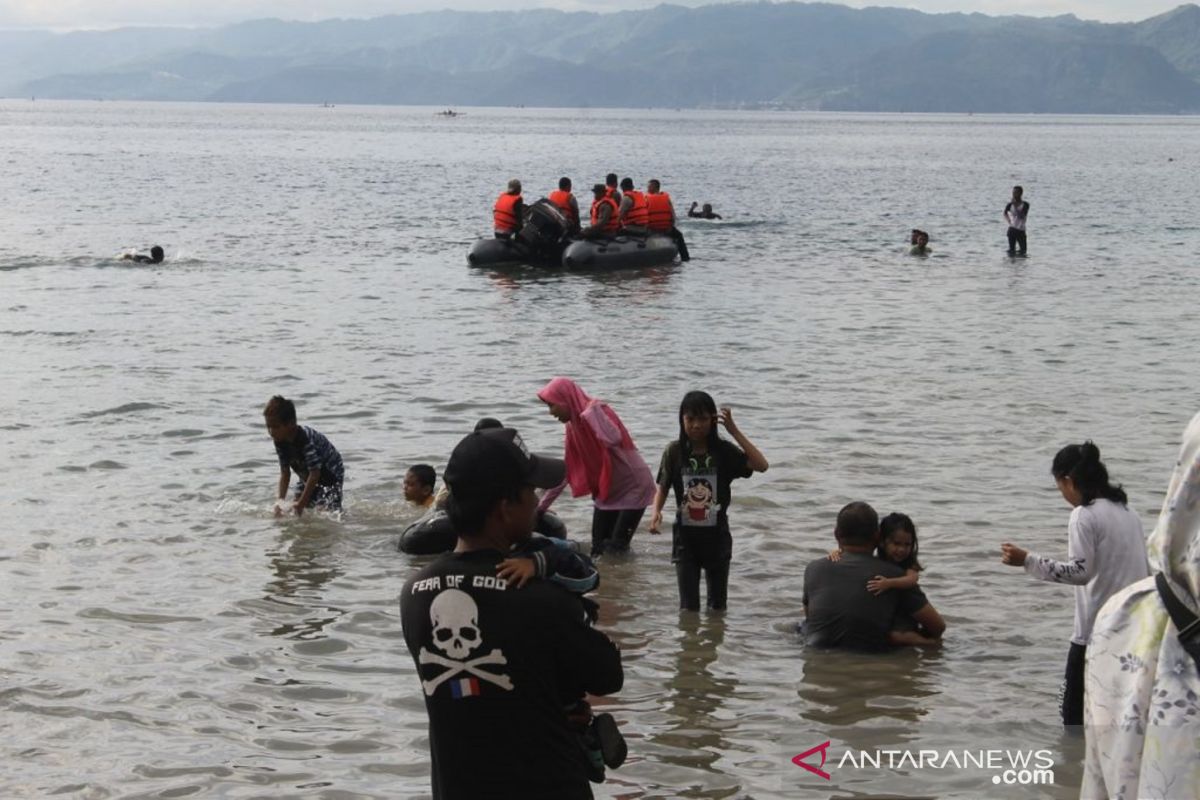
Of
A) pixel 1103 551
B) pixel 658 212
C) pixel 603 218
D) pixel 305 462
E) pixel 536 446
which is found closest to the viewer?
pixel 1103 551

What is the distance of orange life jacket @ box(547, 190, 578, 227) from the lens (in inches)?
1157

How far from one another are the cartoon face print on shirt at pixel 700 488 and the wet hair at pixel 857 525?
0.70 meters

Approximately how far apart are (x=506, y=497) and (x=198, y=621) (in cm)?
586

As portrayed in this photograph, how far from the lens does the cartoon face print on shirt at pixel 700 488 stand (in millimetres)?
8203

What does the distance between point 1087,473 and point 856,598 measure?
77.1 inches

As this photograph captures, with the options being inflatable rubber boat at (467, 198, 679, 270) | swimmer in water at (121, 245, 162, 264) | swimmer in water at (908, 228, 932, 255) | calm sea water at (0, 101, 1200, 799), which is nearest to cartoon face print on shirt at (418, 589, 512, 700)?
calm sea water at (0, 101, 1200, 799)

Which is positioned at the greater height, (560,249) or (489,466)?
(489,466)

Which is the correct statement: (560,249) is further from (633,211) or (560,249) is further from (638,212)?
(638,212)

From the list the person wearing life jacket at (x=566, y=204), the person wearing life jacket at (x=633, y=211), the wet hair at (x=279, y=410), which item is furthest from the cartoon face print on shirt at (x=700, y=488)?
the person wearing life jacket at (x=633, y=211)

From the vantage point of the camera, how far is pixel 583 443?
31.4 ft

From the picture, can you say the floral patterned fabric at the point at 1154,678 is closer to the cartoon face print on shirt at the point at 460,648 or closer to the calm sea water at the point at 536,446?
the cartoon face print on shirt at the point at 460,648

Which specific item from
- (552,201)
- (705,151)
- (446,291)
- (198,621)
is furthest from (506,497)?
(705,151)

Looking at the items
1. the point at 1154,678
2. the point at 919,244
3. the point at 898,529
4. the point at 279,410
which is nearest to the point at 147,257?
the point at 919,244

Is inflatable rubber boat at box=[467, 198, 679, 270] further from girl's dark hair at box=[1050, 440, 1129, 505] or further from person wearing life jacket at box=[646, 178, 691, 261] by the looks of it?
girl's dark hair at box=[1050, 440, 1129, 505]
